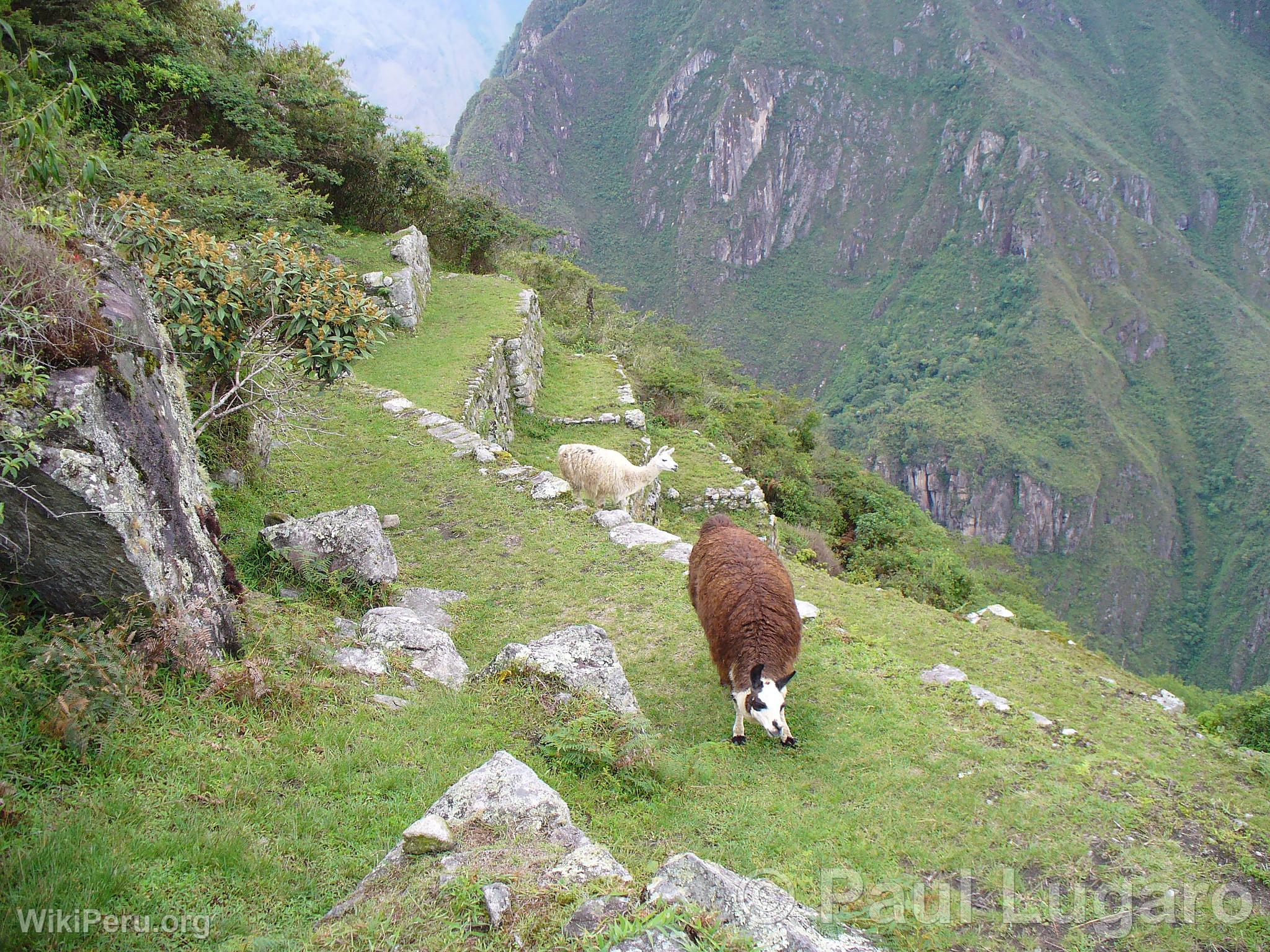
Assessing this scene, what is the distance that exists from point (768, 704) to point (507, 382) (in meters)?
12.1

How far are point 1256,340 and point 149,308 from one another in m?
155

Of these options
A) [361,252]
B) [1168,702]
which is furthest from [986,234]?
[1168,702]

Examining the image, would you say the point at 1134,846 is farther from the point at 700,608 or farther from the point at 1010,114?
the point at 1010,114

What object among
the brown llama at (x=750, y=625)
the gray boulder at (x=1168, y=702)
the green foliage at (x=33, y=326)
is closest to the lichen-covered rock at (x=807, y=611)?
the brown llama at (x=750, y=625)

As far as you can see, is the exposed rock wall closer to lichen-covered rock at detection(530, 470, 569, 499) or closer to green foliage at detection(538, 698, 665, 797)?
lichen-covered rock at detection(530, 470, 569, 499)

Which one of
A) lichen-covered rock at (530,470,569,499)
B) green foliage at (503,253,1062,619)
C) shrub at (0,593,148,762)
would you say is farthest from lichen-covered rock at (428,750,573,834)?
green foliage at (503,253,1062,619)

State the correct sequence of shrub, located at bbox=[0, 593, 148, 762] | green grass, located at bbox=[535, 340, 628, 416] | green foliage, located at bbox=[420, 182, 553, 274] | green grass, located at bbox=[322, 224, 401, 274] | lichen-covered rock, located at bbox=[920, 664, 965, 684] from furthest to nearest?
green foliage, located at bbox=[420, 182, 553, 274]
green grass, located at bbox=[535, 340, 628, 416]
green grass, located at bbox=[322, 224, 401, 274]
lichen-covered rock, located at bbox=[920, 664, 965, 684]
shrub, located at bbox=[0, 593, 148, 762]

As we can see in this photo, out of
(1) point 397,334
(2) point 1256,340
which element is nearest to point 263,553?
(1) point 397,334

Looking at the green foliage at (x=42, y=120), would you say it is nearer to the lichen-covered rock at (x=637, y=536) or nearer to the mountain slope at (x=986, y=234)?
the lichen-covered rock at (x=637, y=536)

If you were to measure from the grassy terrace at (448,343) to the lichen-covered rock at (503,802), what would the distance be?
31.8 ft

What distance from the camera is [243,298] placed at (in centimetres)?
624

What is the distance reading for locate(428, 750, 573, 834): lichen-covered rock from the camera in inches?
133

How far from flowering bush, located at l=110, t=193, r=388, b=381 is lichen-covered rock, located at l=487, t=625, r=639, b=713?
11.2 feet

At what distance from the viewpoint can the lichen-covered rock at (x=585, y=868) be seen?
296 centimetres
